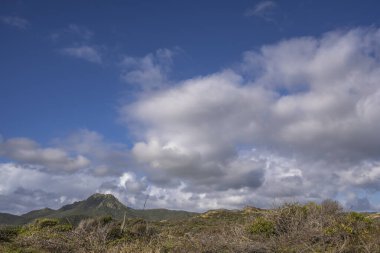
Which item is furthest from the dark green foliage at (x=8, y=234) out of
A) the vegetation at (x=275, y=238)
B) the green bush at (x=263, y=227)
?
the green bush at (x=263, y=227)

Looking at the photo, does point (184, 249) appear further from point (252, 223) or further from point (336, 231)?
point (336, 231)

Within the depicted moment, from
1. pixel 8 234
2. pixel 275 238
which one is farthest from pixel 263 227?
pixel 8 234

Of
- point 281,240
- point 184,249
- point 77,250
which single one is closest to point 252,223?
point 281,240

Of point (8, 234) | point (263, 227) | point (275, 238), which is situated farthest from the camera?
point (8, 234)

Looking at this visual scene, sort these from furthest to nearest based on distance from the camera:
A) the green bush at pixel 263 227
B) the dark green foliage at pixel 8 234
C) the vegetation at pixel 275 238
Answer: the dark green foliage at pixel 8 234, the green bush at pixel 263 227, the vegetation at pixel 275 238

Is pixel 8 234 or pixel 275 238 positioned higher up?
pixel 8 234

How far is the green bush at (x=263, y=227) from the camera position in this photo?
1620cm

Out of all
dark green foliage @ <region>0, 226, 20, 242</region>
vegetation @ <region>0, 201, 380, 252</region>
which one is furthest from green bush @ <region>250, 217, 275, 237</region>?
dark green foliage @ <region>0, 226, 20, 242</region>

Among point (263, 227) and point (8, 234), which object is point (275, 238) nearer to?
point (263, 227)

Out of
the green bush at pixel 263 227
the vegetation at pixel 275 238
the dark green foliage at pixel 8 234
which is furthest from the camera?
the dark green foliage at pixel 8 234

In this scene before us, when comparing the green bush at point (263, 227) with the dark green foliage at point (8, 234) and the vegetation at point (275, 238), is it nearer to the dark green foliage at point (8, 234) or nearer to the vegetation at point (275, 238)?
the vegetation at point (275, 238)

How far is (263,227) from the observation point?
1647 centimetres

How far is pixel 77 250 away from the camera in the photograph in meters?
16.6

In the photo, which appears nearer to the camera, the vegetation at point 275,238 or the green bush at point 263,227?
the vegetation at point 275,238
